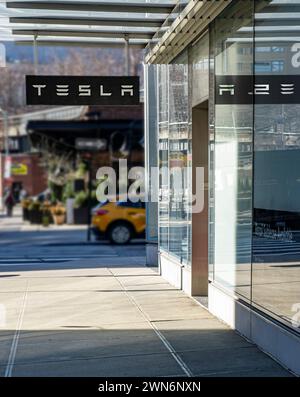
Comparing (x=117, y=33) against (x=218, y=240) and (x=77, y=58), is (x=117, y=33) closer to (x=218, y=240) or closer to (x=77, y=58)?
(x=218, y=240)

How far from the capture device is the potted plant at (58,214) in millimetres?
33094

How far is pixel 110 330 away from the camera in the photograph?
26.0ft

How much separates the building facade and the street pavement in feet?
1.20

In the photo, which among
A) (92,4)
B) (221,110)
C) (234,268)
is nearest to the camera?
(234,268)

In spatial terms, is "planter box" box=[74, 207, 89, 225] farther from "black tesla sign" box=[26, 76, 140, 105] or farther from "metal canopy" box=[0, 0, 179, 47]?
"black tesla sign" box=[26, 76, 140, 105]

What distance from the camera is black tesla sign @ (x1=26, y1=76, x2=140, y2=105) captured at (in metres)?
10.9

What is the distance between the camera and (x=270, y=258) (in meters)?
6.76

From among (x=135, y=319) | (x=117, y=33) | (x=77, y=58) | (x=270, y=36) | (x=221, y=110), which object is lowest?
(x=135, y=319)

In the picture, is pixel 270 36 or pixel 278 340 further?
pixel 270 36

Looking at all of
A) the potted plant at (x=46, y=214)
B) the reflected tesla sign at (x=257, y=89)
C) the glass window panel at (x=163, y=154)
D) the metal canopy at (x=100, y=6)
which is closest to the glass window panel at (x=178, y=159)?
the glass window panel at (x=163, y=154)

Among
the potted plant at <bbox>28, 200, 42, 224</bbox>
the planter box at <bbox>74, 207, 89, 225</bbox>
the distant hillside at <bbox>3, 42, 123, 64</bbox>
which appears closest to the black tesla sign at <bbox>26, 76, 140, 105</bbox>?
the planter box at <bbox>74, 207, 89, 225</bbox>

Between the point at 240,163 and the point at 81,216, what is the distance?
25156 millimetres

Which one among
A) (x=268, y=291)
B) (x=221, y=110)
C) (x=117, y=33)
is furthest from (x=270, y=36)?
(x=117, y=33)

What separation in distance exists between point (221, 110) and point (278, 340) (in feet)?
11.3
